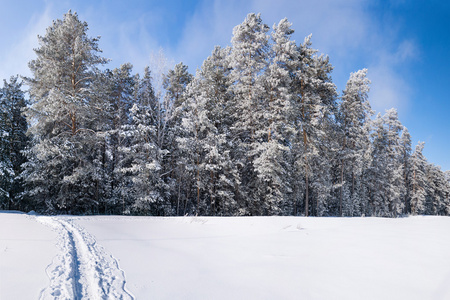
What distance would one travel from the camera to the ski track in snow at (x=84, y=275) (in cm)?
323

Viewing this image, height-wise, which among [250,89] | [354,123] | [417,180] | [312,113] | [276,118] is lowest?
[417,180]

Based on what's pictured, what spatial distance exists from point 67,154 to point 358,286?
17.0m

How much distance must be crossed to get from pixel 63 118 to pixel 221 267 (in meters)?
16.1

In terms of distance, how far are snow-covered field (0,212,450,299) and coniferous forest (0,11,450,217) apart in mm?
9646

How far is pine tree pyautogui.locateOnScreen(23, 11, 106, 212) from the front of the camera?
14.6 meters

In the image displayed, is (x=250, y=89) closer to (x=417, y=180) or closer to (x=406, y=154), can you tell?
(x=406, y=154)

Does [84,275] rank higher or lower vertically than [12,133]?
lower

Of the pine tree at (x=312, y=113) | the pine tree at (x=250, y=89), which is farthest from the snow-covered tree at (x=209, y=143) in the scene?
the pine tree at (x=312, y=113)

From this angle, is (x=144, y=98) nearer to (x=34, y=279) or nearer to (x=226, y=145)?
(x=226, y=145)

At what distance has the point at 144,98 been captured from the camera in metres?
19.5

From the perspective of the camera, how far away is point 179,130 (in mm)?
19125

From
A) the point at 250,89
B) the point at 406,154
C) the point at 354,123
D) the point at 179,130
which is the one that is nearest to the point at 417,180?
the point at 406,154

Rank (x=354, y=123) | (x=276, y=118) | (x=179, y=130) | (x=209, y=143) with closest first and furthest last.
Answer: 1. (x=276, y=118)
2. (x=209, y=143)
3. (x=179, y=130)
4. (x=354, y=123)

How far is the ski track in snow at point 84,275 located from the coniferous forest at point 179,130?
35.1 feet
